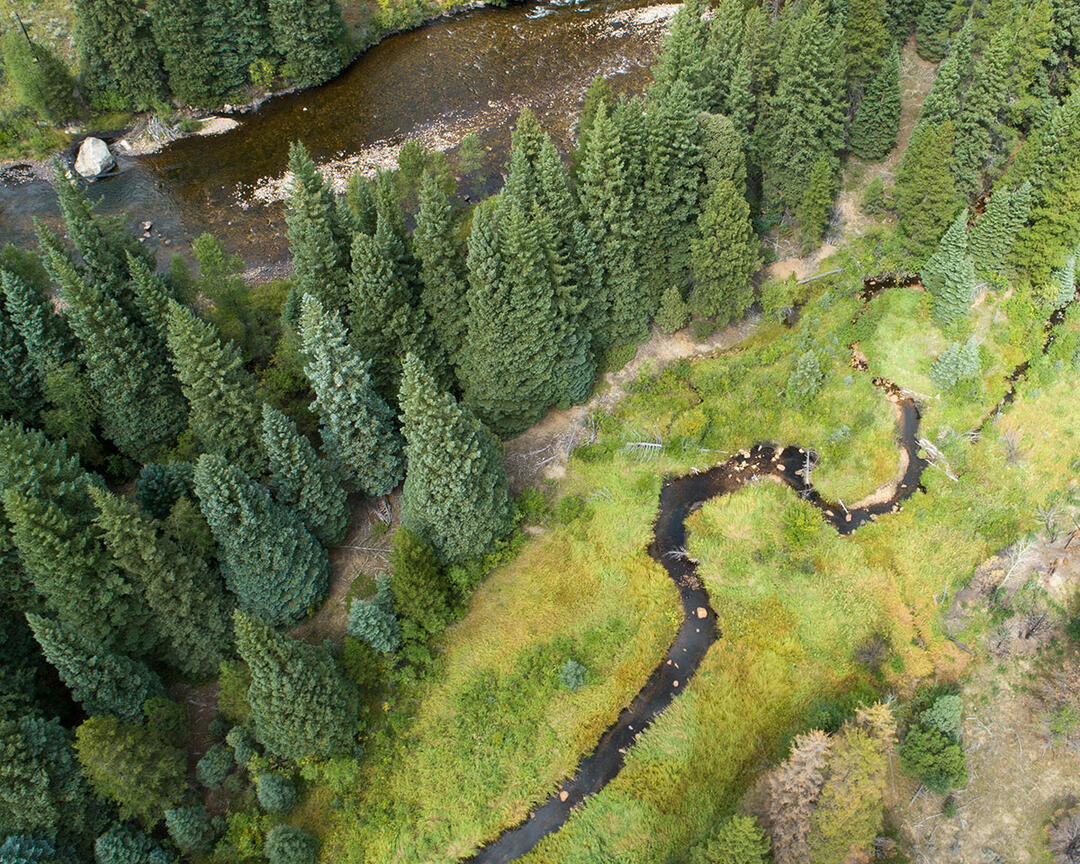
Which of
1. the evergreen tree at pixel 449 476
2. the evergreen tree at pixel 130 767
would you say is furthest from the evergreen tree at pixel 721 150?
the evergreen tree at pixel 130 767

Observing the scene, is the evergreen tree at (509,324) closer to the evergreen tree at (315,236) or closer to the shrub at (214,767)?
the evergreen tree at (315,236)

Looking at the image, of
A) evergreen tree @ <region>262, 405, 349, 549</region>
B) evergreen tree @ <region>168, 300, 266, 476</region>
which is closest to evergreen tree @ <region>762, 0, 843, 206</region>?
evergreen tree @ <region>262, 405, 349, 549</region>

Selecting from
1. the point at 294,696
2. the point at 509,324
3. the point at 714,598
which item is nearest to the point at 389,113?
the point at 509,324

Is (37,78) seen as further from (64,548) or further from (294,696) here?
(294,696)

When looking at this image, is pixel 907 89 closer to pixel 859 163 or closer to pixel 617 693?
pixel 859 163

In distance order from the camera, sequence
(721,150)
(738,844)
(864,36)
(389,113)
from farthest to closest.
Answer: (389,113), (864,36), (721,150), (738,844)

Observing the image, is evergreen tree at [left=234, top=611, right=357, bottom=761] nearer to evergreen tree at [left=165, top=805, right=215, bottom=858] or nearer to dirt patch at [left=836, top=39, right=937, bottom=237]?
evergreen tree at [left=165, top=805, right=215, bottom=858]
